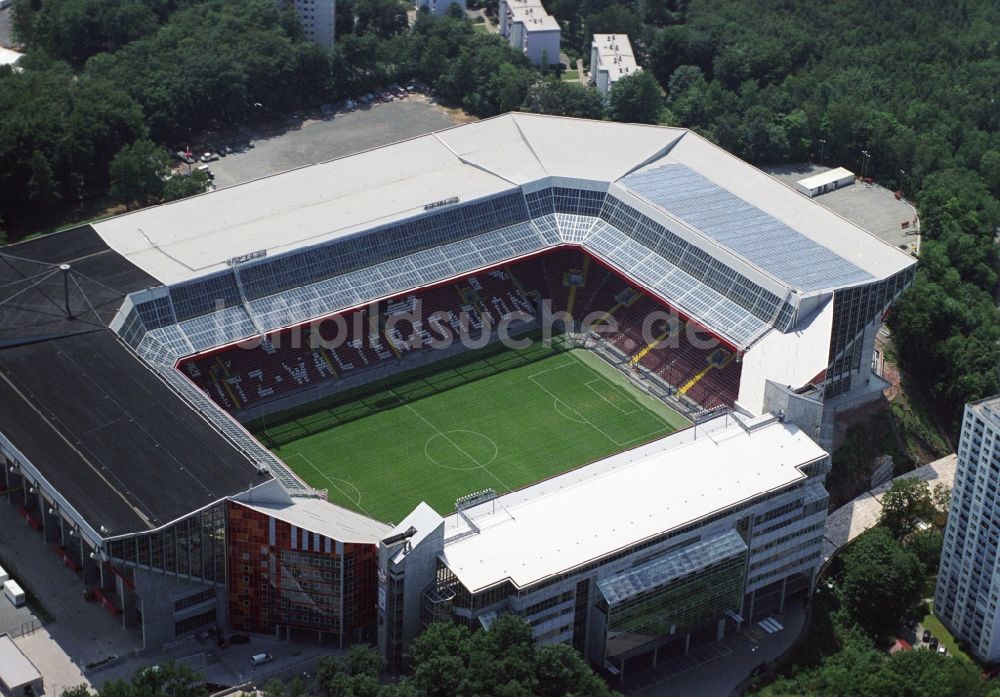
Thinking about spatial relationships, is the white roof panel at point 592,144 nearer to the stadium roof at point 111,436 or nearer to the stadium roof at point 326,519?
the stadium roof at point 111,436

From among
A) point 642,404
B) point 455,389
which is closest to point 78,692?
point 455,389

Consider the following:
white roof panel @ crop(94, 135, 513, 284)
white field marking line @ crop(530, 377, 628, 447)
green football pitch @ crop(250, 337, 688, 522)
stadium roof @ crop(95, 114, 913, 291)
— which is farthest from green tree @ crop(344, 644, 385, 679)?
stadium roof @ crop(95, 114, 913, 291)

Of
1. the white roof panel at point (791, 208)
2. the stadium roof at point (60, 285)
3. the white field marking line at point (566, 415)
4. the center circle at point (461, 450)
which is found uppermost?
the white roof panel at point (791, 208)

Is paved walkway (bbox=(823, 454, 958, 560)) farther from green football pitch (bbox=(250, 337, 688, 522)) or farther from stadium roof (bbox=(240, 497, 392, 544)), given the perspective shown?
stadium roof (bbox=(240, 497, 392, 544))

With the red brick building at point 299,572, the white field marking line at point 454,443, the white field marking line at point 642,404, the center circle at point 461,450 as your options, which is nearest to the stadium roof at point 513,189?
the white field marking line at point 642,404

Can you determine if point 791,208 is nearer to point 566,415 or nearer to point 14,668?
point 566,415

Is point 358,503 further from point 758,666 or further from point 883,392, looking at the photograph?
point 883,392

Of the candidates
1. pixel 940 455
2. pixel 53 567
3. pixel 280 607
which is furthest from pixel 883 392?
pixel 53 567
